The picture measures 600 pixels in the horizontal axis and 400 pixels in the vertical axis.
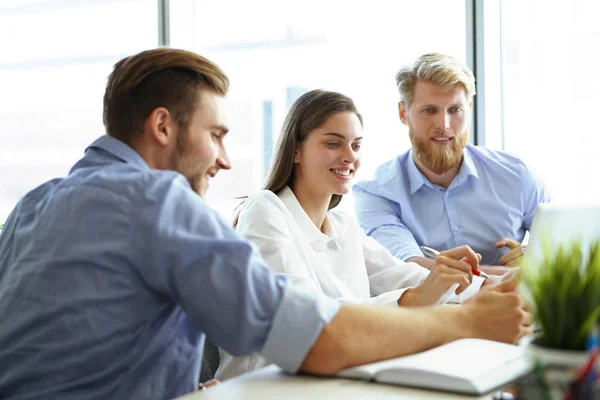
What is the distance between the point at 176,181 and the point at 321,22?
130 inches

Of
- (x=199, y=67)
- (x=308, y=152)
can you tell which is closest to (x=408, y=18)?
(x=308, y=152)

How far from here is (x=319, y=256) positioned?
2404 millimetres

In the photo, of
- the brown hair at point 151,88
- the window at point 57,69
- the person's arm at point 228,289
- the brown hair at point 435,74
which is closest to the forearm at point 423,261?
the brown hair at point 435,74

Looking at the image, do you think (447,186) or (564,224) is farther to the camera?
(447,186)

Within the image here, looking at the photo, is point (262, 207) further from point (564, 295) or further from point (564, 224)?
point (564, 295)

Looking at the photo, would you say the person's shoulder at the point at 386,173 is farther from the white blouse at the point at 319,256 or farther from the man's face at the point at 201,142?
the man's face at the point at 201,142

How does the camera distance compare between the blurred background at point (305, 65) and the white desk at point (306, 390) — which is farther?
the blurred background at point (305, 65)

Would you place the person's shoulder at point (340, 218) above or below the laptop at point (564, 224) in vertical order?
below

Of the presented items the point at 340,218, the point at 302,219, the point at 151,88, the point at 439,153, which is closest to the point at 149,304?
the point at 151,88

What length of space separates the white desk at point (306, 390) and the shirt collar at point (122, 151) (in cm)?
50

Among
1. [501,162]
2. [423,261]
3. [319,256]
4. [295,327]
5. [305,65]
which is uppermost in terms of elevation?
[305,65]

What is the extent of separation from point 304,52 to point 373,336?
11.2 feet

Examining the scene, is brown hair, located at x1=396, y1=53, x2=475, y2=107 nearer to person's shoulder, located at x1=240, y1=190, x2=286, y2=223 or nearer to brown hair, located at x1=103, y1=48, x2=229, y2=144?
person's shoulder, located at x1=240, y1=190, x2=286, y2=223

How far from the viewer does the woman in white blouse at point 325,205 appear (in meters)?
2.30
